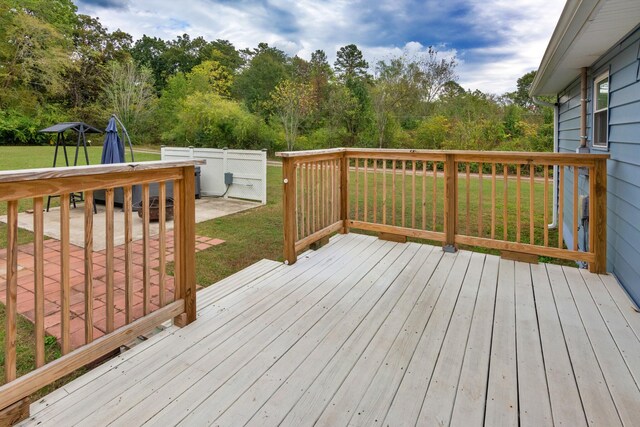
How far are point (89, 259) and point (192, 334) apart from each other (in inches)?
29.1

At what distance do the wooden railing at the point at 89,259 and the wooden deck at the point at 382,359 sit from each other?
0.49 ft

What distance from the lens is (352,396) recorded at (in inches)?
64.4

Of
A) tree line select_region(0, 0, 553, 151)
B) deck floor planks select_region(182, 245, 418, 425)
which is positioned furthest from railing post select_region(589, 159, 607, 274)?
tree line select_region(0, 0, 553, 151)

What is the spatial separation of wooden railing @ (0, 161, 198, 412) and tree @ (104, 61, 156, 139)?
18.6 m

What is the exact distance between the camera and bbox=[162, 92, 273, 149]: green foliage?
532 inches

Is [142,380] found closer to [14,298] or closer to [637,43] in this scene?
[14,298]

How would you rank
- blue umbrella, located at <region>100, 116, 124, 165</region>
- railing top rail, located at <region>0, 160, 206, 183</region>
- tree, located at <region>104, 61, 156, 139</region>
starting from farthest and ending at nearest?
1. tree, located at <region>104, 61, 156, 139</region>
2. blue umbrella, located at <region>100, 116, 124, 165</region>
3. railing top rail, located at <region>0, 160, 206, 183</region>

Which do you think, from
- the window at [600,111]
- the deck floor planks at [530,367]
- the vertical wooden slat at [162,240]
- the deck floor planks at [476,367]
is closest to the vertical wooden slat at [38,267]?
the vertical wooden slat at [162,240]

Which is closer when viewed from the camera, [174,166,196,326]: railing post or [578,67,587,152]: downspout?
Result: [174,166,196,326]: railing post

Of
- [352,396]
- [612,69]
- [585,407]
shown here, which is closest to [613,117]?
[612,69]

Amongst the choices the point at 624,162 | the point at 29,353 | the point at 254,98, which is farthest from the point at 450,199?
the point at 254,98

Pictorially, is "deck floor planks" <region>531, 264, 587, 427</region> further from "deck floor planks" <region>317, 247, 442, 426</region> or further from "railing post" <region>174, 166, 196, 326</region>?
"railing post" <region>174, 166, 196, 326</region>

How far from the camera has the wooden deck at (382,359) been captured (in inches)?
60.2

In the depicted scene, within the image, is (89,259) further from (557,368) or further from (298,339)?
(557,368)
